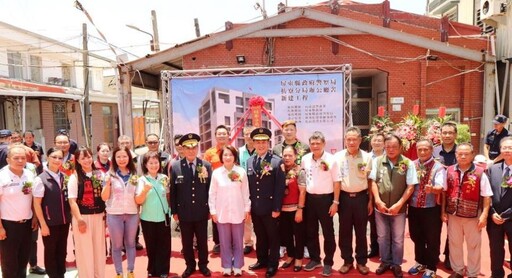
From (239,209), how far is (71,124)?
61.0 feet

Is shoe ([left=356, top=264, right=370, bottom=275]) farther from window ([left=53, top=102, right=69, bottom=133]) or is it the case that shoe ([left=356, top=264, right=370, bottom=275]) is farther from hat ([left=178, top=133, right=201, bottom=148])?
window ([left=53, top=102, right=69, bottom=133])

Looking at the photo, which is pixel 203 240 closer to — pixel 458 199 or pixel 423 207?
pixel 423 207

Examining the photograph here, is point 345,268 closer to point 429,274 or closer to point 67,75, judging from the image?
point 429,274

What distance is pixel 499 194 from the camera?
4051 millimetres

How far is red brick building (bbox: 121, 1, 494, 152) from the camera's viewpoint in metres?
11.0

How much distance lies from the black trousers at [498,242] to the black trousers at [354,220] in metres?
1.29

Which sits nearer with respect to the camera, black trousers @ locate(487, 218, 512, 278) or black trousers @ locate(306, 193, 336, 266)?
black trousers @ locate(487, 218, 512, 278)

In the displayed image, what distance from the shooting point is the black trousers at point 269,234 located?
4598 mm

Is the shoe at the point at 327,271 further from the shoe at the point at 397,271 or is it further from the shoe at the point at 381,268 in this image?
the shoe at the point at 397,271

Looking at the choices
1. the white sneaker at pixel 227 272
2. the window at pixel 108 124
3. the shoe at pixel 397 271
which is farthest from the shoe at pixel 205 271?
the window at pixel 108 124

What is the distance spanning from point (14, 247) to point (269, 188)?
110 inches

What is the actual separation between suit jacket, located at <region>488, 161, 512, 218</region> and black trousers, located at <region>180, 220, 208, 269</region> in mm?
3171

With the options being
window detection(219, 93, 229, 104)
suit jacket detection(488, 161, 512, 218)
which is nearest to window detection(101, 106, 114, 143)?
window detection(219, 93, 229, 104)

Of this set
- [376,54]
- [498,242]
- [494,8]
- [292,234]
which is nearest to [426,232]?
[498,242]
